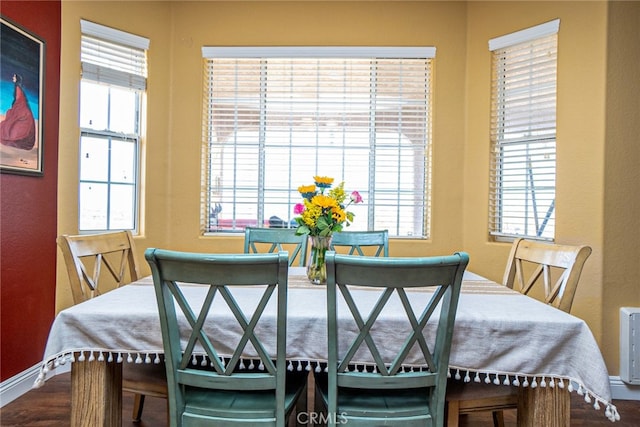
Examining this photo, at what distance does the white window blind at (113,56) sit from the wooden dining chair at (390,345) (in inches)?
98.9

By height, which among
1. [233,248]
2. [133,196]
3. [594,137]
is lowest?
[233,248]

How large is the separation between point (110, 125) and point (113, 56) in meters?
0.51

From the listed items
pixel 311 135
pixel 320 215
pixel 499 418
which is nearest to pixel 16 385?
pixel 320 215

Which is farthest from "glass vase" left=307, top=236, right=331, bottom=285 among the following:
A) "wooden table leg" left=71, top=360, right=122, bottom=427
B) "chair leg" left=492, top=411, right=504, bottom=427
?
"chair leg" left=492, top=411, right=504, bottom=427

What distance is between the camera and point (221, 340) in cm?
119

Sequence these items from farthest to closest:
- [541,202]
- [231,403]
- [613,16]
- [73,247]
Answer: [541,202] < [613,16] < [73,247] < [231,403]

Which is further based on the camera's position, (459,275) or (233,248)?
(233,248)

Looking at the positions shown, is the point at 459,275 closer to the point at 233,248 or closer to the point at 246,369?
the point at 246,369

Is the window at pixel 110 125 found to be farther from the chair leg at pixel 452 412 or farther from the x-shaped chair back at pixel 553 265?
the x-shaped chair back at pixel 553 265

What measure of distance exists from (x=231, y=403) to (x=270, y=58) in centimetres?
262

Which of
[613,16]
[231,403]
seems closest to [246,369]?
[231,403]

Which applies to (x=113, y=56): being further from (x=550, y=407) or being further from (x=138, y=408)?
(x=550, y=407)

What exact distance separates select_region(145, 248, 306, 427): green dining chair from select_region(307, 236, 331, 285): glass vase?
46cm

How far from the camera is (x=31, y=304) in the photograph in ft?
7.45
